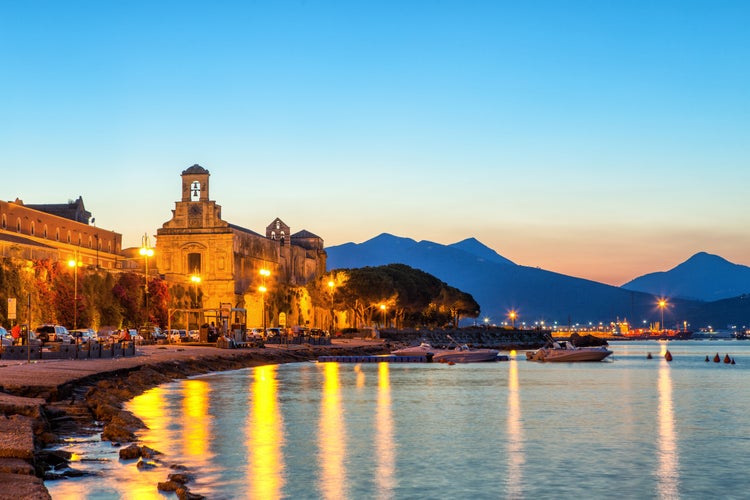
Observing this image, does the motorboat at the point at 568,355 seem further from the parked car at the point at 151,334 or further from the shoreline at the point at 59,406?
the shoreline at the point at 59,406

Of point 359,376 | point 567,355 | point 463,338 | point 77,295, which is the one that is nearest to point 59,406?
point 359,376

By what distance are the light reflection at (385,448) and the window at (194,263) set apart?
73525mm

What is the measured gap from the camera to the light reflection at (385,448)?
68.5ft

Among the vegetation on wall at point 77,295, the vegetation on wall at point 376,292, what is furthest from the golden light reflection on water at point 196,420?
the vegetation on wall at point 376,292

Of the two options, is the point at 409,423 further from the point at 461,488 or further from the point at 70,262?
the point at 70,262

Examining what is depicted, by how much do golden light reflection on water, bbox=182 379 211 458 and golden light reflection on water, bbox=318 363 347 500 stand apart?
3.22 meters

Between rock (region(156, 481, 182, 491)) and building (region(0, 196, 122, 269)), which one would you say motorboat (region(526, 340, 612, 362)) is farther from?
rock (region(156, 481, 182, 491))

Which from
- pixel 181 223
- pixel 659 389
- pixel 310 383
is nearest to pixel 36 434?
pixel 310 383

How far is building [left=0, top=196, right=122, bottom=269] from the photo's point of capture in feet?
282

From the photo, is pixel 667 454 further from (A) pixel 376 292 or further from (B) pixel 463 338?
(B) pixel 463 338

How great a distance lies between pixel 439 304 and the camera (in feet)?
513

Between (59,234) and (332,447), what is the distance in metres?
94.0

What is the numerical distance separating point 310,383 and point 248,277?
70759 millimetres

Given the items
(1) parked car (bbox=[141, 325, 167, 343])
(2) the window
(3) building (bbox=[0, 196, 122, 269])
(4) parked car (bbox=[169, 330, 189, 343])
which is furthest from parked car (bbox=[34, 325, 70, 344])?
(2) the window
